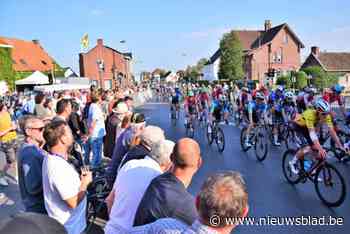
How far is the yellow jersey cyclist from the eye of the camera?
5.83m

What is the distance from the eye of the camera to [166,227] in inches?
74.3

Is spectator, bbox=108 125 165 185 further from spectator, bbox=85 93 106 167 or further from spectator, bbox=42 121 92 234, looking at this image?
spectator, bbox=85 93 106 167

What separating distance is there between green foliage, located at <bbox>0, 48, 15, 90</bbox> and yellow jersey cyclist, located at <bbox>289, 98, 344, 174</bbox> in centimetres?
4098

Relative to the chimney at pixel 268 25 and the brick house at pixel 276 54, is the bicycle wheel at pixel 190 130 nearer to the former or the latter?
the brick house at pixel 276 54

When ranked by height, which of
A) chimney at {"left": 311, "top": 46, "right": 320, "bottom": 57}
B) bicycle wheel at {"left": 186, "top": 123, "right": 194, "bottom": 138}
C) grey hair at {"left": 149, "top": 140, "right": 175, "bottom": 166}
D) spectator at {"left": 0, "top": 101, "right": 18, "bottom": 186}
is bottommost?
bicycle wheel at {"left": 186, "top": 123, "right": 194, "bottom": 138}

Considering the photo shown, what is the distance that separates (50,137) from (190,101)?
12.5 meters

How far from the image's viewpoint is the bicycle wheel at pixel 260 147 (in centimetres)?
897

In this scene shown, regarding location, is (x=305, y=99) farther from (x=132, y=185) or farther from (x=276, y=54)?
(x=276, y=54)

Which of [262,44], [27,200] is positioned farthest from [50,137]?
[262,44]

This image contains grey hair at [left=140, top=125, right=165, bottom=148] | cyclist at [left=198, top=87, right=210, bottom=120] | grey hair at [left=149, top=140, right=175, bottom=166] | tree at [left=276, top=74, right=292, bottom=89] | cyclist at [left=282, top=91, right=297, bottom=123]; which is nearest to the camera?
grey hair at [left=149, top=140, right=175, bottom=166]

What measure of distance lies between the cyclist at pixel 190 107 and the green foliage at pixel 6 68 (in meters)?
32.5

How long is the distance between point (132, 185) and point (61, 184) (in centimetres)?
71

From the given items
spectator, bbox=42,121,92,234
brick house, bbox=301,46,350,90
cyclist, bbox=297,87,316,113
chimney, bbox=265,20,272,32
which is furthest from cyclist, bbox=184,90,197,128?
chimney, bbox=265,20,272,32

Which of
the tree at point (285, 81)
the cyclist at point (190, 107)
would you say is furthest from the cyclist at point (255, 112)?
the tree at point (285, 81)
